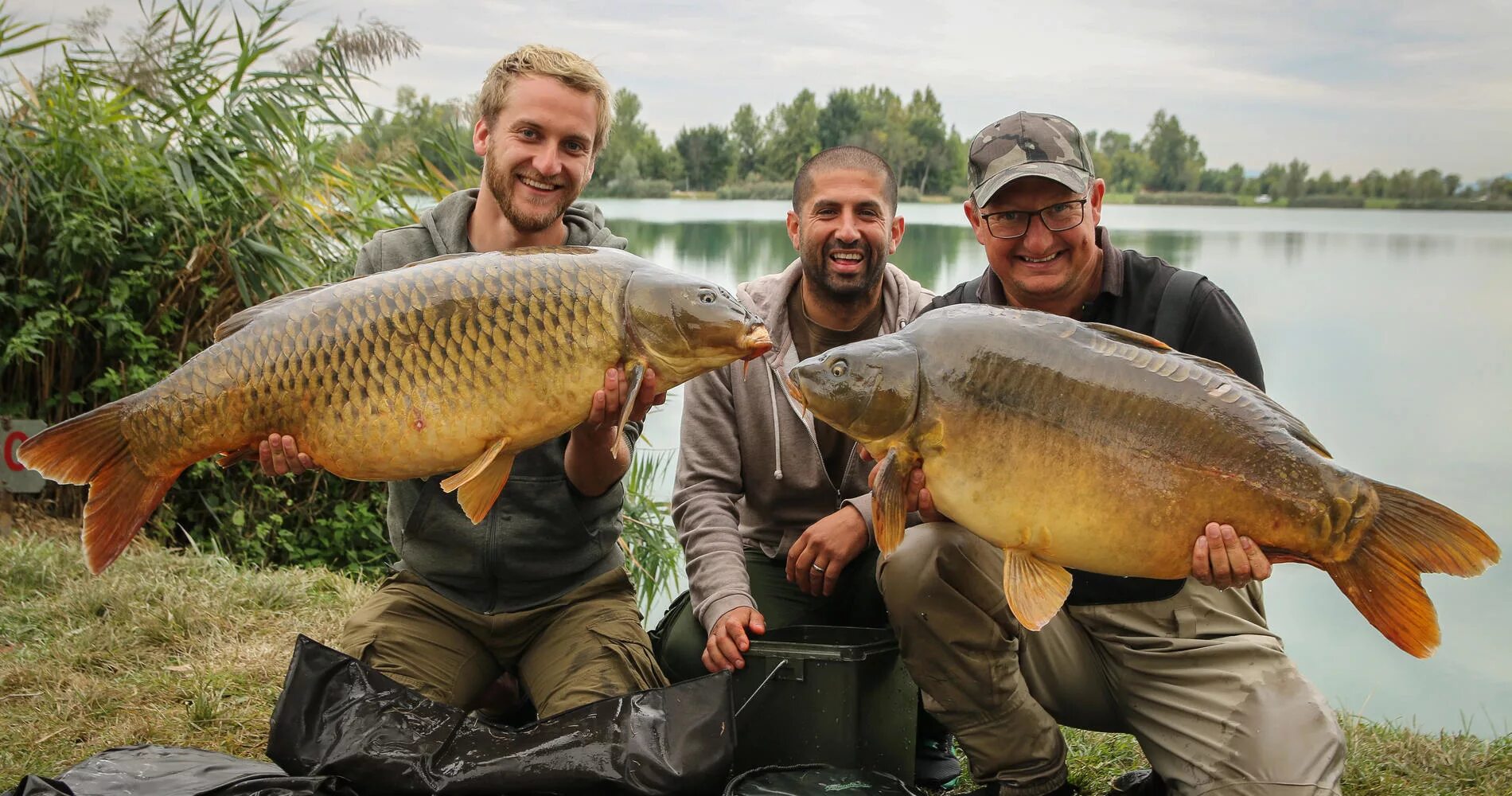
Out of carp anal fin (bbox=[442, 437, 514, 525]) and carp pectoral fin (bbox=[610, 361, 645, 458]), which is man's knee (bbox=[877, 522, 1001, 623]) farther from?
carp anal fin (bbox=[442, 437, 514, 525])

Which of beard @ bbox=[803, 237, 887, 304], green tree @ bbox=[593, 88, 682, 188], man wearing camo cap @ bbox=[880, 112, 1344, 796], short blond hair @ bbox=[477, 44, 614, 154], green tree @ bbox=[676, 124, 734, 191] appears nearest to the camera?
man wearing camo cap @ bbox=[880, 112, 1344, 796]

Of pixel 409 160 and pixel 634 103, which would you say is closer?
pixel 409 160

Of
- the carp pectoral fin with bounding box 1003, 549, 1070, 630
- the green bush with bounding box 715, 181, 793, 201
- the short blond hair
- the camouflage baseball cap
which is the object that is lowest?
the carp pectoral fin with bounding box 1003, 549, 1070, 630

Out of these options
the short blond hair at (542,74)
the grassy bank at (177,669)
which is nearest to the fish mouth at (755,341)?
the short blond hair at (542,74)

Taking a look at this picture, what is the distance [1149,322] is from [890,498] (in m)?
0.71

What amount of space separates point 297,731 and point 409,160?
111 inches

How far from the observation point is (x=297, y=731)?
1824 mm

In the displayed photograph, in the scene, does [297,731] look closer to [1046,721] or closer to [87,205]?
[1046,721]

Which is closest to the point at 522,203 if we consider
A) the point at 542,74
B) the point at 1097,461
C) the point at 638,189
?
the point at 542,74

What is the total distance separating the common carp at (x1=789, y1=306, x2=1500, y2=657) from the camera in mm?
1572

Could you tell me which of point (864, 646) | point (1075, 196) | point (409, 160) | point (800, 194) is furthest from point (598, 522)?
point (409, 160)

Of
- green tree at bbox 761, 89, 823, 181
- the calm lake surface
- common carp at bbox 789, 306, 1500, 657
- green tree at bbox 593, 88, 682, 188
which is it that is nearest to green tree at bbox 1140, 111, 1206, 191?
the calm lake surface

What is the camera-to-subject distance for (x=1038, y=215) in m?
2.09

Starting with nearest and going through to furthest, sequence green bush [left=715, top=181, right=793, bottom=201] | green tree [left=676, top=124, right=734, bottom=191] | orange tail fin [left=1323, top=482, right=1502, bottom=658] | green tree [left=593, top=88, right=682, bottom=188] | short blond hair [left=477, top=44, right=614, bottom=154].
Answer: orange tail fin [left=1323, top=482, right=1502, bottom=658] → short blond hair [left=477, top=44, right=614, bottom=154] → green tree [left=593, top=88, right=682, bottom=188] → green bush [left=715, top=181, right=793, bottom=201] → green tree [left=676, top=124, right=734, bottom=191]
